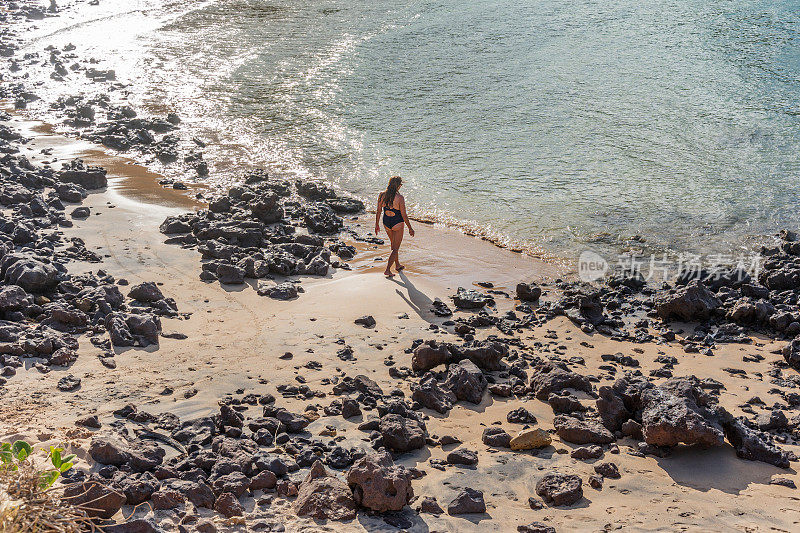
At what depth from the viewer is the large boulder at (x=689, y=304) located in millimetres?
9969

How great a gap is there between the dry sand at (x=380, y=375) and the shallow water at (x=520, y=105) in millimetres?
3451

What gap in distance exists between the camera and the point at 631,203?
48.6 ft

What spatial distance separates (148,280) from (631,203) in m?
9.68

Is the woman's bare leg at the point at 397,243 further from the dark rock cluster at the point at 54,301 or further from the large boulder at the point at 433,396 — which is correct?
the large boulder at the point at 433,396

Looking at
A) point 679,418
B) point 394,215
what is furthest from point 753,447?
point 394,215

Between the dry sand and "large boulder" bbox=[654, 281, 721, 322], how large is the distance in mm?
755

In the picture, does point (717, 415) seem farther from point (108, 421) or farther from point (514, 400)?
point (108, 421)

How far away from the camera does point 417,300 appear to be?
10.2 meters

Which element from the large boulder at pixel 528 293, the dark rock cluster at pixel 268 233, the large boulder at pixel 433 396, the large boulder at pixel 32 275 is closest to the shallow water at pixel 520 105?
the dark rock cluster at pixel 268 233

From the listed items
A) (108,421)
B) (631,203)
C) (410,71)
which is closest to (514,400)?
(108,421)

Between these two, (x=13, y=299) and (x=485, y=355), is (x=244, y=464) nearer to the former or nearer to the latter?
(x=485, y=355)

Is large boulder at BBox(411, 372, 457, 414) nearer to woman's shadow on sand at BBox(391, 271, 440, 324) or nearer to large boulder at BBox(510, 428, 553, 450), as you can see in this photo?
large boulder at BBox(510, 428, 553, 450)

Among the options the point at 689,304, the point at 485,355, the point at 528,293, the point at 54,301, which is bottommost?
the point at 528,293

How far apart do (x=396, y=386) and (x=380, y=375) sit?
0.29m
